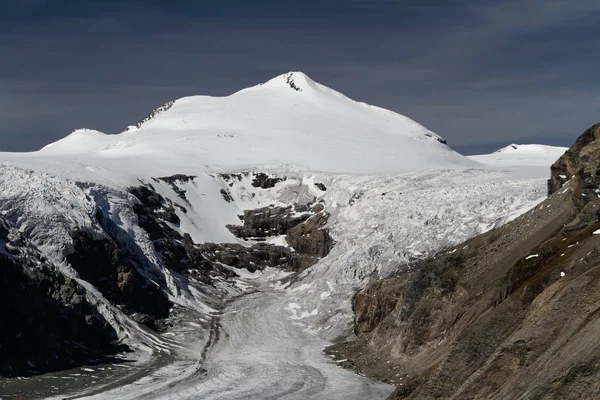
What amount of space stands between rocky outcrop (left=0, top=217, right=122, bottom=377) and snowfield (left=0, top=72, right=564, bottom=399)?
295cm

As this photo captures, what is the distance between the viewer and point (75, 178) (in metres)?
89.1

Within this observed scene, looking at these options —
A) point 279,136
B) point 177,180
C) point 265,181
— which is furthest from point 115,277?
point 279,136

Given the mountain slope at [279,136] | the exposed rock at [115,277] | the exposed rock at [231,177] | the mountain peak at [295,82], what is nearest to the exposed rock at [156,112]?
the mountain slope at [279,136]

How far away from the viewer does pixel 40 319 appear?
63.9 m

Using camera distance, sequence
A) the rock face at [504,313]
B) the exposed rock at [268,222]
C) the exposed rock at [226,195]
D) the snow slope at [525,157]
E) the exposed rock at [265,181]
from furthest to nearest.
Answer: the snow slope at [525,157]
the exposed rock at [265,181]
the exposed rock at [226,195]
the exposed rock at [268,222]
the rock face at [504,313]

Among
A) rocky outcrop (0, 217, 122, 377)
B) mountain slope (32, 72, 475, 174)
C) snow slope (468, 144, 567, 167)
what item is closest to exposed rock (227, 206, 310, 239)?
mountain slope (32, 72, 475, 174)

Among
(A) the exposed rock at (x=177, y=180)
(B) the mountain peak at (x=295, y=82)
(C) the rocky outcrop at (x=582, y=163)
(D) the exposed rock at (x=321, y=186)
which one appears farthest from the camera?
(B) the mountain peak at (x=295, y=82)

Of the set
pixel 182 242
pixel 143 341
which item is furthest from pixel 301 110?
pixel 143 341

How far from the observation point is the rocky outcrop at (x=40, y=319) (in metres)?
61.4

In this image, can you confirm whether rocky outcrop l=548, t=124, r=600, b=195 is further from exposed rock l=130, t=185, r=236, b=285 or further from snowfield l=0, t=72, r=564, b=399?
exposed rock l=130, t=185, r=236, b=285

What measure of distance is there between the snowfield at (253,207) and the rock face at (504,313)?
170 inches

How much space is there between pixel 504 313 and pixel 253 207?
239 ft

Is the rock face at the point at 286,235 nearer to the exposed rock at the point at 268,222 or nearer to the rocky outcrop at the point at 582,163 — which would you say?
the exposed rock at the point at 268,222

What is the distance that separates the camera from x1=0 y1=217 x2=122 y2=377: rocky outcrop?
202 ft
